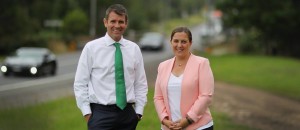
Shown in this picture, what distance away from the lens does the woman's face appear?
16.3ft

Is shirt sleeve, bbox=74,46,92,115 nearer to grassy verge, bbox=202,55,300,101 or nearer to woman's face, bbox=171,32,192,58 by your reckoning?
woman's face, bbox=171,32,192,58

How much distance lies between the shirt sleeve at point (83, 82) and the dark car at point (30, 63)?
21.2m

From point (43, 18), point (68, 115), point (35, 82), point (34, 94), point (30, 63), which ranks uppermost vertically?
point (68, 115)

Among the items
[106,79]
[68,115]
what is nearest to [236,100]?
[68,115]

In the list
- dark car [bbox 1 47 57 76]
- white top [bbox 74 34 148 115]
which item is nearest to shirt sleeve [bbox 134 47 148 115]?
white top [bbox 74 34 148 115]

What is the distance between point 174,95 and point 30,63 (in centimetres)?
2155

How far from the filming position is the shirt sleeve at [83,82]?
5.00m

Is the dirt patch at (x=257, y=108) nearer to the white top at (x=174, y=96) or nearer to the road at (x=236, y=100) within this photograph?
the road at (x=236, y=100)

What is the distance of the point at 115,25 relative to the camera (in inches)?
197

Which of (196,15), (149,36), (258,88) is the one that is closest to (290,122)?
(258,88)

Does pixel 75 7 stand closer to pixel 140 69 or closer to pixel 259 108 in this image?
pixel 259 108

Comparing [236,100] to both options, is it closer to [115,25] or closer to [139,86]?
[139,86]

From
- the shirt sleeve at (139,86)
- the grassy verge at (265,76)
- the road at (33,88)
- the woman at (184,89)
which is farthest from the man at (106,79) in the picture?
the grassy verge at (265,76)

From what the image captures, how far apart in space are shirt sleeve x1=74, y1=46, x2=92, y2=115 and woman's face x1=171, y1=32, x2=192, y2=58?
780 mm
